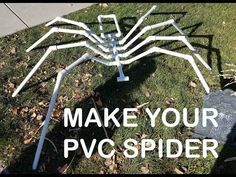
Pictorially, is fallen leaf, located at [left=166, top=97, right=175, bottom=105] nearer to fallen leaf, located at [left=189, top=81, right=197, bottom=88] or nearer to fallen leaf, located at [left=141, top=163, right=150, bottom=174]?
fallen leaf, located at [left=189, top=81, right=197, bottom=88]

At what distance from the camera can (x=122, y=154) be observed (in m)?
5.67

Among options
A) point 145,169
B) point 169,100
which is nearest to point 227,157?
point 145,169

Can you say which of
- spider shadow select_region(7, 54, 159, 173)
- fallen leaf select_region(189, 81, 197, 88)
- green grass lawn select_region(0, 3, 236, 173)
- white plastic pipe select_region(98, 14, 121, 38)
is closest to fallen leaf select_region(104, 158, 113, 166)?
green grass lawn select_region(0, 3, 236, 173)

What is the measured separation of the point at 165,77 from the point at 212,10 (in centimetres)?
208

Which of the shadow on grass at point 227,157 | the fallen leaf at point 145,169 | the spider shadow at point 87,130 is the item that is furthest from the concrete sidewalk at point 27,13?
the shadow on grass at point 227,157

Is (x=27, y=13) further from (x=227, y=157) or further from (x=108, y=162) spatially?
(x=227, y=157)

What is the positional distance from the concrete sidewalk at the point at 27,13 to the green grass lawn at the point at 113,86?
221 millimetres

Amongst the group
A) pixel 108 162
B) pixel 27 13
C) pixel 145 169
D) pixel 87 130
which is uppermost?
pixel 27 13

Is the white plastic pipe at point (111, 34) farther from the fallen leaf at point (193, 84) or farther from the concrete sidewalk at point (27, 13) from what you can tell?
the fallen leaf at point (193, 84)

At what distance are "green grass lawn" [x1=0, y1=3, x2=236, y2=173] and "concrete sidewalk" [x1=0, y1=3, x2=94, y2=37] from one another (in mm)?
221

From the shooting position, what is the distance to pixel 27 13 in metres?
8.29

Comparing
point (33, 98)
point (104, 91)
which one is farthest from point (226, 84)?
point (33, 98)

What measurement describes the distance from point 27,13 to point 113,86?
8.61 feet

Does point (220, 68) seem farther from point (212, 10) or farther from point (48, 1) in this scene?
point (48, 1)
